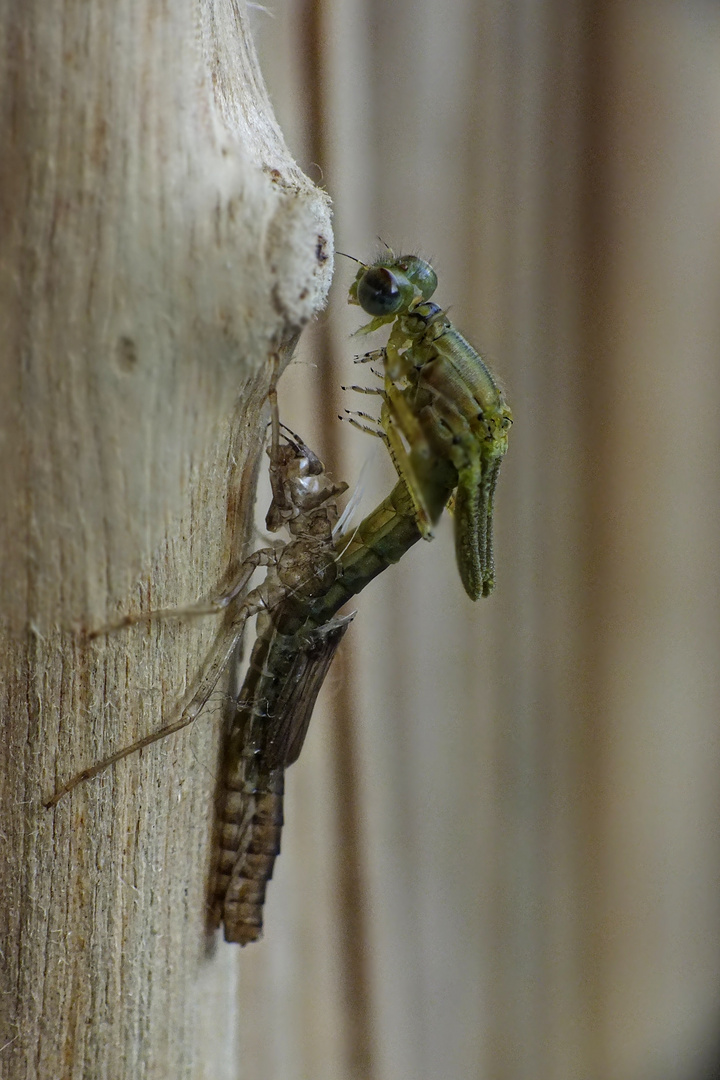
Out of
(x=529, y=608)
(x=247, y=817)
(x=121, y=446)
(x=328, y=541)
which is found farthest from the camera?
(x=529, y=608)

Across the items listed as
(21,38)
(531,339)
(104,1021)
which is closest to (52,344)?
(21,38)

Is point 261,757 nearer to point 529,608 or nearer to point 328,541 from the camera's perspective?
point 328,541

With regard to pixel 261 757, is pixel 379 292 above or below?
above

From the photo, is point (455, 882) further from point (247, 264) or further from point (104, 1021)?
point (247, 264)

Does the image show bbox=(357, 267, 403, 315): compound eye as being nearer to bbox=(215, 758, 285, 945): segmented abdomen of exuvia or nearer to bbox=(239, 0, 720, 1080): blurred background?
bbox=(239, 0, 720, 1080): blurred background

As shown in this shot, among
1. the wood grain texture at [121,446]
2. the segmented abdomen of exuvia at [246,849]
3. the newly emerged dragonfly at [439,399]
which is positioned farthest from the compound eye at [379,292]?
the segmented abdomen of exuvia at [246,849]

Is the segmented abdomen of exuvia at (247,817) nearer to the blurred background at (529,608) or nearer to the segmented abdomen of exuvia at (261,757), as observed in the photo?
the segmented abdomen of exuvia at (261,757)

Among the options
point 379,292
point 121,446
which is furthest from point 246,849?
point 379,292
